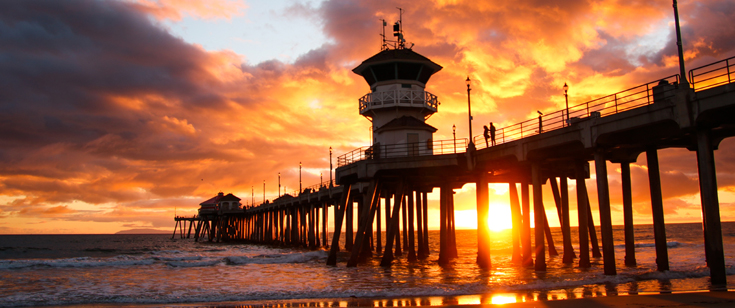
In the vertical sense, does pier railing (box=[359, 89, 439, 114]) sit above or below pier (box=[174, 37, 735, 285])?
above

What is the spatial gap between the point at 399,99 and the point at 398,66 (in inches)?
101

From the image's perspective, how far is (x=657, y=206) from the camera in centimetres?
2136

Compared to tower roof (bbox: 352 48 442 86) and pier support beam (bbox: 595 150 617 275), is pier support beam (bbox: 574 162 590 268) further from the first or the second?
tower roof (bbox: 352 48 442 86)

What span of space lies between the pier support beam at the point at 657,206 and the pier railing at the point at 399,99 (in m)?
17.3

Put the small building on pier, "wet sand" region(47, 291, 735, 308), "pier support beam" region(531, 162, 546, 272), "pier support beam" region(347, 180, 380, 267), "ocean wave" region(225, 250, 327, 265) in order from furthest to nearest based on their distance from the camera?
the small building on pier
"ocean wave" region(225, 250, 327, 265)
"pier support beam" region(347, 180, 380, 267)
"pier support beam" region(531, 162, 546, 272)
"wet sand" region(47, 291, 735, 308)

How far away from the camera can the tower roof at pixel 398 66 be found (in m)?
36.8

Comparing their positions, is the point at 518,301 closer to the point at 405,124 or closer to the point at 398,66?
the point at 405,124

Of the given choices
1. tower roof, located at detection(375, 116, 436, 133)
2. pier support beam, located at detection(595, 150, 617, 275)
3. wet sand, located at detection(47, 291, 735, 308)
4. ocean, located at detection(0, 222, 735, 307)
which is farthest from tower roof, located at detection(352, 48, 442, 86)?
wet sand, located at detection(47, 291, 735, 308)

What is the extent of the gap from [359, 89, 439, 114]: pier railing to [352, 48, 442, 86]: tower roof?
4.12 feet

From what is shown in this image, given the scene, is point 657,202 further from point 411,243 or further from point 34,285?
point 34,285

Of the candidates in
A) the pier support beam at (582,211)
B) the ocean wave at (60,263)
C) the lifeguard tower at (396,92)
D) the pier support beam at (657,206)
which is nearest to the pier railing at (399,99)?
the lifeguard tower at (396,92)

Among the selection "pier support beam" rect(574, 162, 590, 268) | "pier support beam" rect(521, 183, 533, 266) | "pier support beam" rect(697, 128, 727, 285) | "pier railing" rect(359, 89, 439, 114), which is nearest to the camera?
"pier support beam" rect(697, 128, 727, 285)

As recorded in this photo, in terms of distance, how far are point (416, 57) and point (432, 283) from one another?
20520 millimetres

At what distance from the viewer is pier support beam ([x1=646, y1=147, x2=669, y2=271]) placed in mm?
21234
